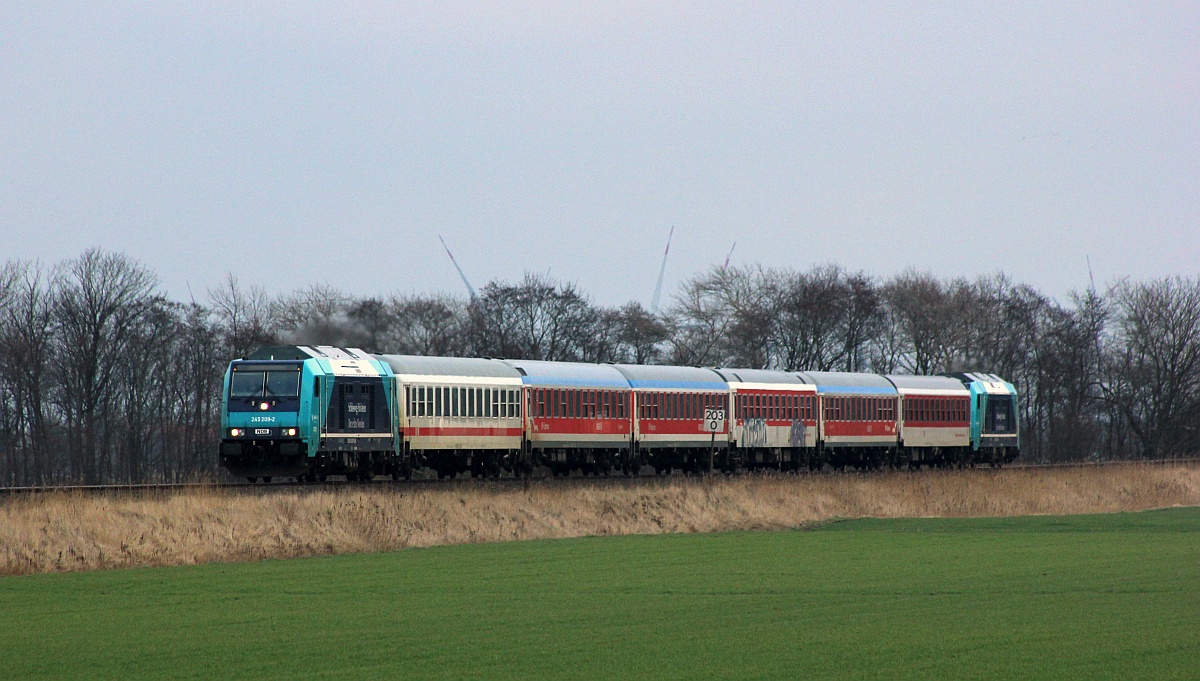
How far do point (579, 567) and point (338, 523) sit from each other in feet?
22.3

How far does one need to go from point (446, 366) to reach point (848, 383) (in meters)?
22.2

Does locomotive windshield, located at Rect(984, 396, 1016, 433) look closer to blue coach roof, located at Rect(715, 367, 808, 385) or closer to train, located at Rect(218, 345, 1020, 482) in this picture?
train, located at Rect(218, 345, 1020, 482)

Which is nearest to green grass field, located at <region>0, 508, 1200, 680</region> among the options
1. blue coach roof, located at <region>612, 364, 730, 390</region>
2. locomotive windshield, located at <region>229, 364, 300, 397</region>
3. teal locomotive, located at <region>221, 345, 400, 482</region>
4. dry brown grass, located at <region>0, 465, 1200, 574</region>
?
dry brown grass, located at <region>0, 465, 1200, 574</region>

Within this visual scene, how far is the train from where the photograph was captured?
128 ft

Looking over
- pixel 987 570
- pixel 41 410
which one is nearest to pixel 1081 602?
pixel 987 570

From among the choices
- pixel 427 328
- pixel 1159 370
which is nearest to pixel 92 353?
pixel 427 328

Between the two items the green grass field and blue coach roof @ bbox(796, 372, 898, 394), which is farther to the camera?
blue coach roof @ bbox(796, 372, 898, 394)

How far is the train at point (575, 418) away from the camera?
39.0m

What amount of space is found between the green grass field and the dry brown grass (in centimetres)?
139

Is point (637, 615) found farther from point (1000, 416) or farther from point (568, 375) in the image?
point (1000, 416)

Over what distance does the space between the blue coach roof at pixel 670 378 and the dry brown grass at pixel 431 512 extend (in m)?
7.86

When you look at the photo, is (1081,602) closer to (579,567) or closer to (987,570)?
(987,570)

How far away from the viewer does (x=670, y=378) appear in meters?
53.2

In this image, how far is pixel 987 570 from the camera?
23859 mm
